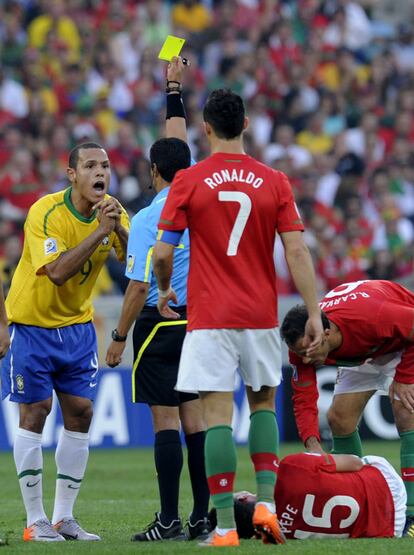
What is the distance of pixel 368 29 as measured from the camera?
23.5 m

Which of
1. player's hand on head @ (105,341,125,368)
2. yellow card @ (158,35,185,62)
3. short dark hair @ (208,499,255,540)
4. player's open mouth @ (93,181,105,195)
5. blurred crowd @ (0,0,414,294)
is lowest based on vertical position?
short dark hair @ (208,499,255,540)

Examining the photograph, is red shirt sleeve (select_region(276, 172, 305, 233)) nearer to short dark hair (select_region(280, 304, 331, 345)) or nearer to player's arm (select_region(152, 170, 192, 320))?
player's arm (select_region(152, 170, 192, 320))

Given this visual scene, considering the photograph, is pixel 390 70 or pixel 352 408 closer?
pixel 352 408

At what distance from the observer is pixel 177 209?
7.07m

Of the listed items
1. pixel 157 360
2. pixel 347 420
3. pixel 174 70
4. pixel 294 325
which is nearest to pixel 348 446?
pixel 347 420

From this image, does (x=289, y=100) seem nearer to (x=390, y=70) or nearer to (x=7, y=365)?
(x=390, y=70)

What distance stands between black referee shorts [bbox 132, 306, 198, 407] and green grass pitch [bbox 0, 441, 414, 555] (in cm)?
89

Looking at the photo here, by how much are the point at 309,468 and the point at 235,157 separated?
6.45 ft

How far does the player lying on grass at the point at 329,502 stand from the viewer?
780 centimetres

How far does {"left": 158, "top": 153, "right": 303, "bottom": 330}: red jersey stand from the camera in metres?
7.07

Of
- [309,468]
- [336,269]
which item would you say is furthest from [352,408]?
[336,269]

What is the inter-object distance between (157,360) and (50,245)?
996mm

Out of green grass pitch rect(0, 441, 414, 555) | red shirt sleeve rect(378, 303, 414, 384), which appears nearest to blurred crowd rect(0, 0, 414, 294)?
green grass pitch rect(0, 441, 414, 555)

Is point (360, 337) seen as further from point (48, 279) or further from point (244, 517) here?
point (48, 279)
